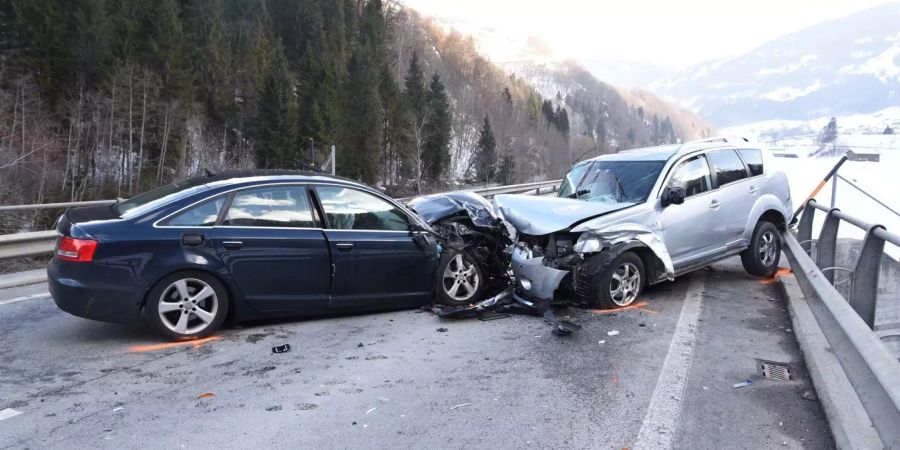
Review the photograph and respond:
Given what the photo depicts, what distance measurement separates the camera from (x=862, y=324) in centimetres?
380

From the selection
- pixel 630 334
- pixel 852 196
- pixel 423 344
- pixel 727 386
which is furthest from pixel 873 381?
pixel 852 196

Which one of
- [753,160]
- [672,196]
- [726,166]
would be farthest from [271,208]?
[753,160]

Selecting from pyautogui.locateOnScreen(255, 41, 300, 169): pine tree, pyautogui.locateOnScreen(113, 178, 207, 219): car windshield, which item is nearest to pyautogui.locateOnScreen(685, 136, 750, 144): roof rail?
pyautogui.locateOnScreen(113, 178, 207, 219): car windshield

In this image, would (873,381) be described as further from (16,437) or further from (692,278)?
(692,278)

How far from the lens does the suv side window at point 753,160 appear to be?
8.12 meters

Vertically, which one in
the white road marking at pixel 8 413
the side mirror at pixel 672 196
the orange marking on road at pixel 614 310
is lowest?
the white road marking at pixel 8 413

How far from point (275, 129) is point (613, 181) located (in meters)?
49.9

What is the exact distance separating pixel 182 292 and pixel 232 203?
89cm

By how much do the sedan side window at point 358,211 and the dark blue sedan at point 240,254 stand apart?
1 cm

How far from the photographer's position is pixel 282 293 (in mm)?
5477

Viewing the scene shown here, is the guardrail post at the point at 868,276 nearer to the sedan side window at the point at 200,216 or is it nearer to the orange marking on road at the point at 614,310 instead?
the orange marking on road at the point at 614,310

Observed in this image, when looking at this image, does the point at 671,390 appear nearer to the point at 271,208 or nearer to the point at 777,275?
the point at 271,208

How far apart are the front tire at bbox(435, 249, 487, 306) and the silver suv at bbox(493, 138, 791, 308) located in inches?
19.2

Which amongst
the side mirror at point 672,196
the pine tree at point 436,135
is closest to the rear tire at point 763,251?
the side mirror at point 672,196
